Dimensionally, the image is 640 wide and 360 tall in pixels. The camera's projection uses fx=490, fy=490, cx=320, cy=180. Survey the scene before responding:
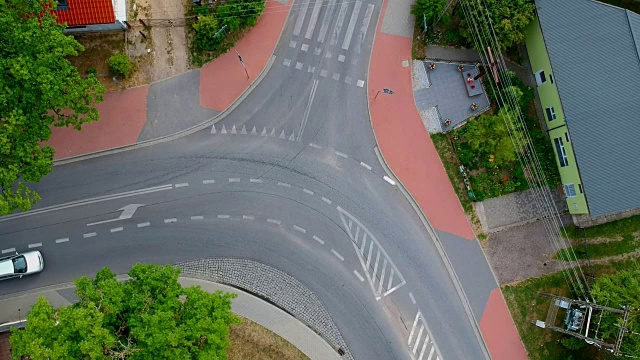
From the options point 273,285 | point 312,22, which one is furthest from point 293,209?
point 312,22

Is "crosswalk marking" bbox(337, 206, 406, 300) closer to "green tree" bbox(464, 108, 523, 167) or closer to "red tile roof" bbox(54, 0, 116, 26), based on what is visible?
"green tree" bbox(464, 108, 523, 167)

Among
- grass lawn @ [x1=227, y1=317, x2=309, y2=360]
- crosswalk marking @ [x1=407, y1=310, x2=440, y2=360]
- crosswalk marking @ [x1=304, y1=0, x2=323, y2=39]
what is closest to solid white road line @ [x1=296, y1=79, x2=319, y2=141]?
crosswalk marking @ [x1=304, y1=0, x2=323, y2=39]

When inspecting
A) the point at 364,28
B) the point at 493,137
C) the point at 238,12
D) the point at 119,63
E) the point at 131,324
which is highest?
the point at 364,28

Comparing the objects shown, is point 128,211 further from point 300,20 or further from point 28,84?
point 300,20

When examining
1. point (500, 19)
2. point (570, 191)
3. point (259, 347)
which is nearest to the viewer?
point (500, 19)

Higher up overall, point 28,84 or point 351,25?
point 351,25

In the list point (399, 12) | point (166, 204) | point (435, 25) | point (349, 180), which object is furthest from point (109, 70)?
point (435, 25)

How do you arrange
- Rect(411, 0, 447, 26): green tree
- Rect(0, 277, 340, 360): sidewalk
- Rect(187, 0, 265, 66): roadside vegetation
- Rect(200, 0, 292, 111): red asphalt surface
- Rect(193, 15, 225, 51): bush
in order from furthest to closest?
1. Rect(200, 0, 292, 111): red asphalt surface
2. Rect(187, 0, 265, 66): roadside vegetation
3. Rect(411, 0, 447, 26): green tree
4. Rect(193, 15, 225, 51): bush
5. Rect(0, 277, 340, 360): sidewalk

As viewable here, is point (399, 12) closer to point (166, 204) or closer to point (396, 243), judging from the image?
point (396, 243)
